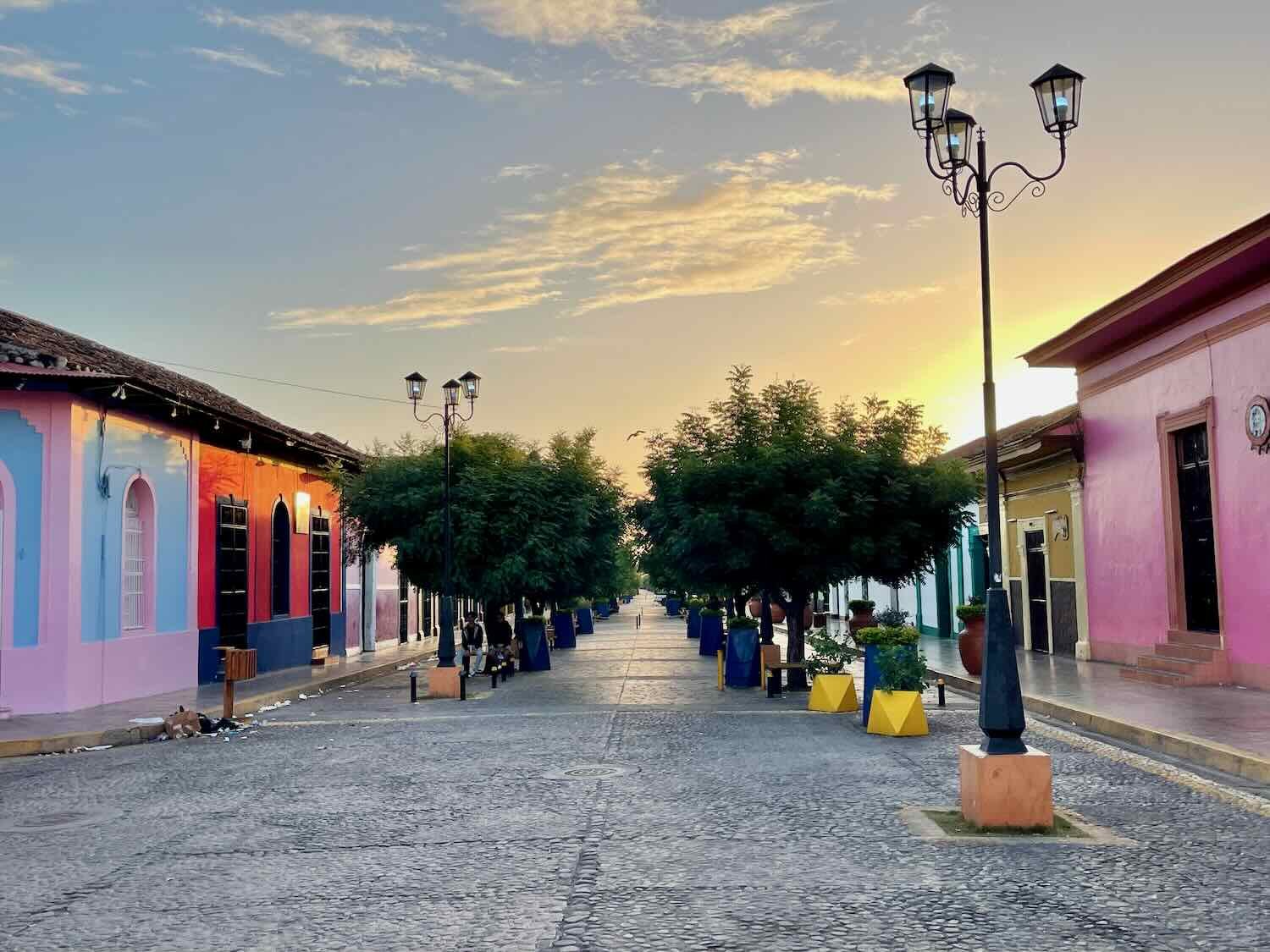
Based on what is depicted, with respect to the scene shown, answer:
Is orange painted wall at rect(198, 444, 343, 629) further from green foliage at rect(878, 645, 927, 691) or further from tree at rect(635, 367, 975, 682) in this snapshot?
green foliage at rect(878, 645, 927, 691)

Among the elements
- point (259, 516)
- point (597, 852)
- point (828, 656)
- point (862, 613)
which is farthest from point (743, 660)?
point (862, 613)

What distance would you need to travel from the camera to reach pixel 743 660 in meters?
20.2

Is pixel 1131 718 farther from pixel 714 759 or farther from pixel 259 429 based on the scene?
pixel 259 429

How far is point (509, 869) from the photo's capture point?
6965 mm

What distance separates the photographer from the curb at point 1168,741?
1030 cm

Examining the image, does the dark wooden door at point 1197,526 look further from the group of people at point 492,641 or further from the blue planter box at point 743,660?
the group of people at point 492,641

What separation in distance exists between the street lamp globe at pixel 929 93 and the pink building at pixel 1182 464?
8058mm

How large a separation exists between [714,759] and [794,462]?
827 cm

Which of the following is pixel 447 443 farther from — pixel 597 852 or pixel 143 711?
pixel 597 852

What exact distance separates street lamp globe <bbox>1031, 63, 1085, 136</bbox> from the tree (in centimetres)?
942

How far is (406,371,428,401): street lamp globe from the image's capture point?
21.5 meters

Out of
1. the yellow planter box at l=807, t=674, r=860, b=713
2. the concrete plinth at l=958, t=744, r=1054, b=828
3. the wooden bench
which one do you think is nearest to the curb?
the yellow planter box at l=807, t=674, r=860, b=713

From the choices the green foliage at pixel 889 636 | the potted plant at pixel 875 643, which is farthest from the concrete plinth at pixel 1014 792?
the green foliage at pixel 889 636

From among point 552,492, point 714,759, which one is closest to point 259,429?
point 552,492
